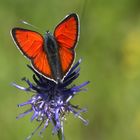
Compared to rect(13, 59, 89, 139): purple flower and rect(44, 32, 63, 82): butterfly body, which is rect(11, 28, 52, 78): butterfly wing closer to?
rect(44, 32, 63, 82): butterfly body

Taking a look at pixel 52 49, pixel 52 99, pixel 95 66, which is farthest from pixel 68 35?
pixel 95 66

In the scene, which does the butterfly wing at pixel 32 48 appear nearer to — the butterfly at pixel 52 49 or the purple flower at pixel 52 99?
the butterfly at pixel 52 49

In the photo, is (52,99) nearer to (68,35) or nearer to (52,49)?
(52,49)

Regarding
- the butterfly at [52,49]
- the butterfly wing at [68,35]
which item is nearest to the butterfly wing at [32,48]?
the butterfly at [52,49]

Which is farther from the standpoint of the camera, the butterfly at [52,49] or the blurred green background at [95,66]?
the blurred green background at [95,66]

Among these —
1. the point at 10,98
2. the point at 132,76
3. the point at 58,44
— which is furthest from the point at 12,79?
the point at 58,44

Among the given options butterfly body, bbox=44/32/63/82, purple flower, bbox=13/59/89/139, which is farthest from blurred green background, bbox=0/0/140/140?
butterfly body, bbox=44/32/63/82
